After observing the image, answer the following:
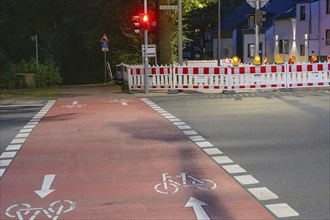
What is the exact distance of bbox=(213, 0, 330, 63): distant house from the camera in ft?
168

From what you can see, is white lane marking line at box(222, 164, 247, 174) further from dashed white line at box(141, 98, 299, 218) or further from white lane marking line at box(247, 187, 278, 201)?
white lane marking line at box(247, 187, 278, 201)

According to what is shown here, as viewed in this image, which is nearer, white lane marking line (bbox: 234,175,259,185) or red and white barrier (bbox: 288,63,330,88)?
white lane marking line (bbox: 234,175,259,185)

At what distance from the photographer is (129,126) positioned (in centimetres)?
1317

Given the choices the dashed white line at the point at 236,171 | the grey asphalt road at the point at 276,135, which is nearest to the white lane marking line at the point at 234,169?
the dashed white line at the point at 236,171

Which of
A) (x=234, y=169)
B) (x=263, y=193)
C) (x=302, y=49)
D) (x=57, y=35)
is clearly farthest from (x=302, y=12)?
(x=263, y=193)

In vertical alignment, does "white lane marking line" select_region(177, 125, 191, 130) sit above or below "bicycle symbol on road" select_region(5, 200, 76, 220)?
above

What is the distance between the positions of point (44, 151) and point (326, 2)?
44.5 metres

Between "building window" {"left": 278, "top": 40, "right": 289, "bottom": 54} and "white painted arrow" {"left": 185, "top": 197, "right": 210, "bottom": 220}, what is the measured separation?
54.3 metres

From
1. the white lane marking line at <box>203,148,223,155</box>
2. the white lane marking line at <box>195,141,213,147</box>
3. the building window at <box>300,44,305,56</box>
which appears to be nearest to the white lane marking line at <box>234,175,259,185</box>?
the white lane marking line at <box>203,148,223,155</box>

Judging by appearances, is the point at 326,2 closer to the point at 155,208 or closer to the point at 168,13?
the point at 168,13

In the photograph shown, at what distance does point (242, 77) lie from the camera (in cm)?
2186

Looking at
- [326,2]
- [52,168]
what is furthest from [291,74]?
[326,2]

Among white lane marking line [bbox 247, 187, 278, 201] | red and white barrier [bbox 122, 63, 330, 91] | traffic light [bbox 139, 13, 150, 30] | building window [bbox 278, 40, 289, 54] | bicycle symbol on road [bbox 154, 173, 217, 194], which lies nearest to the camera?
white lane marking line [bbox 247, 187, 278, 201]

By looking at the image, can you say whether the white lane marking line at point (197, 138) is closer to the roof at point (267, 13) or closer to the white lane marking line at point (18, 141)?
the white lane marking line at point (18, 141)
